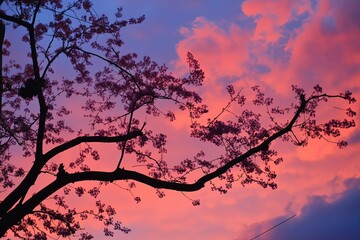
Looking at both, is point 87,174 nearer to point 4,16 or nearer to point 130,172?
point 130,172

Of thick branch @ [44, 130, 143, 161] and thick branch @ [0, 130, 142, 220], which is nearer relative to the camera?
thick branch @ [0, 130, 142, 220]

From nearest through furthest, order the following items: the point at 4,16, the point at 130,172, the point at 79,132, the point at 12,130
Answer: the point at 130,172 → the point at 4,16 → the point at 12,130 → the point at 79,132

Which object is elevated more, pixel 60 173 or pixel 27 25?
pixel 27 25

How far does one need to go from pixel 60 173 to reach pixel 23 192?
1166mm

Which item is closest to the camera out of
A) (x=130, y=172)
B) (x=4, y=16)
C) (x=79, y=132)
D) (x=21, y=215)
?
(x=21, y=215)

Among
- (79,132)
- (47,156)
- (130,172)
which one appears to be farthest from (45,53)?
(130,172)

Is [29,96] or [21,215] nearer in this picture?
[21,215]

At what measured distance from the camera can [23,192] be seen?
11234mm

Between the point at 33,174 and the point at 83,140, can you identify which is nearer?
the point at 33,174

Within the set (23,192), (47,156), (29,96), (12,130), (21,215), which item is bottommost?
(21,215)

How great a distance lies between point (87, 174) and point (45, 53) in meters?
5.67

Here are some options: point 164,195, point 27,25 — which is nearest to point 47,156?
point 27,25

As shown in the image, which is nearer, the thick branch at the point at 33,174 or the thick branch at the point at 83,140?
the thick branch at the point at 33,174

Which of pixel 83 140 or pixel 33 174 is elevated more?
pixel 83 140
